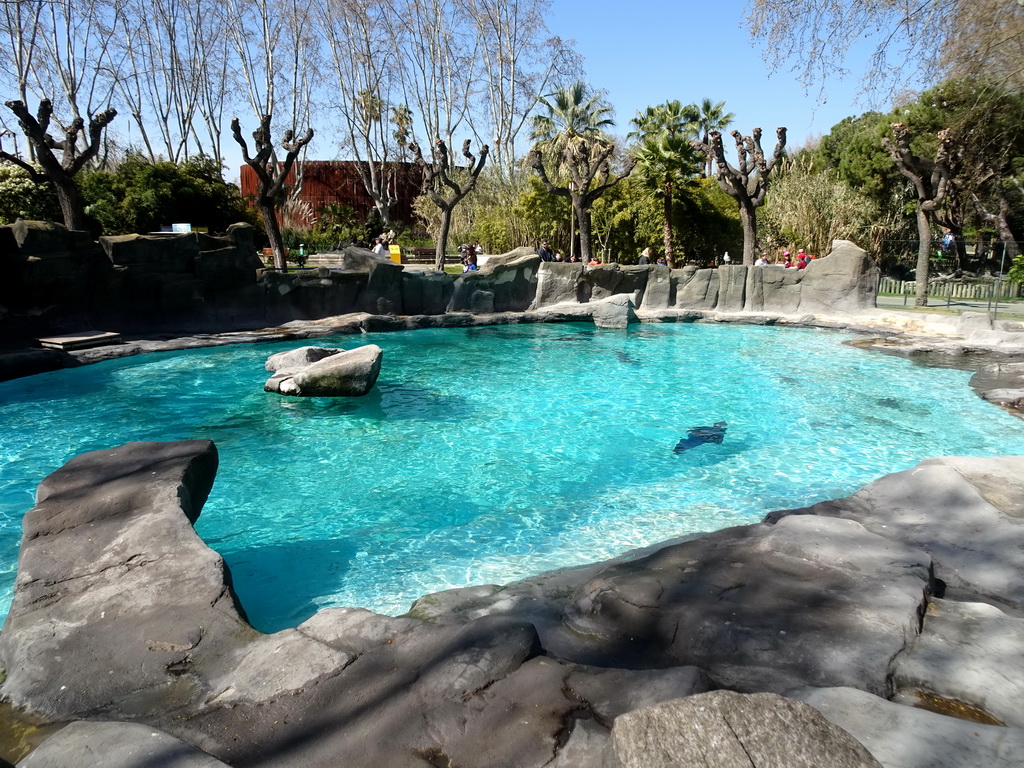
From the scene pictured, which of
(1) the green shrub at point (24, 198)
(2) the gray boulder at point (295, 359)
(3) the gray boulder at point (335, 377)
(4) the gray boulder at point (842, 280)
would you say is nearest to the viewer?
(3) the gray boulder at point (335, 377)

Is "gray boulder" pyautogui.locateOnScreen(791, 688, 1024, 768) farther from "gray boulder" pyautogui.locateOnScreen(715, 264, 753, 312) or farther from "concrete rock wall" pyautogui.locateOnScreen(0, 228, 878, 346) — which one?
"gray boulder" pyautogui.locateOnScreen(715, 264, 753, 312)

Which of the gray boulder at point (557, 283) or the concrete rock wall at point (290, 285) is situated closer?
the concrete rock wall at point (290, 285)

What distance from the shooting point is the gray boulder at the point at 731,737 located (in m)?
1.55

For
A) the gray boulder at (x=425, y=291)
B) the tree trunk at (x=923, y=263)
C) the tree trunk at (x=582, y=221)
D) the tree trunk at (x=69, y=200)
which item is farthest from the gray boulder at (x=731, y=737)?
the tree trunk at (x=582, y=221)

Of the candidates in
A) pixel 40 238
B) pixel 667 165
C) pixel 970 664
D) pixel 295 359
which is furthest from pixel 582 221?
pixel 970 664

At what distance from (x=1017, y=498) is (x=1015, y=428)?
3.81m

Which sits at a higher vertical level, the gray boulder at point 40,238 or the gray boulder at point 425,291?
the gray boulder at point 40,238

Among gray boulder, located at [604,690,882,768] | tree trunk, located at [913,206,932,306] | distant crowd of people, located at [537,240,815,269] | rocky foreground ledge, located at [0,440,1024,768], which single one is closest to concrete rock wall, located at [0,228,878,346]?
distant crowd of people, located at [537,240,815,269]

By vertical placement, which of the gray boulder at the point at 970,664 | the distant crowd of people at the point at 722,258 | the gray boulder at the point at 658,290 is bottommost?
the gray boulder at the point at 970,664

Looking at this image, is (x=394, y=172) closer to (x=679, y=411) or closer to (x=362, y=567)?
(x=679, y=411)

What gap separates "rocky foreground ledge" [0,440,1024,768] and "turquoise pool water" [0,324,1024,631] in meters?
0.99

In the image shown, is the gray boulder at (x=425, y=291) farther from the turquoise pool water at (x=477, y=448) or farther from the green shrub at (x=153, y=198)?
the green shrub at (x=153, y=198)

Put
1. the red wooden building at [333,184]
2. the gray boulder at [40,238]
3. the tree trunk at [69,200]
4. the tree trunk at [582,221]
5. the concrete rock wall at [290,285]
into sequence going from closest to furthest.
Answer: the gray boulder at [40,238] < the concrete rock wall at [290,285] < the tree trunk at [69,200] < the tree trunk at [582,221] < the red wooden building at [333,184]

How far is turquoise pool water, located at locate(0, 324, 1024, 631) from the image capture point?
4.59 meters
